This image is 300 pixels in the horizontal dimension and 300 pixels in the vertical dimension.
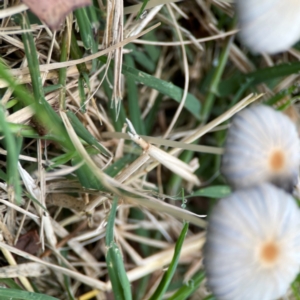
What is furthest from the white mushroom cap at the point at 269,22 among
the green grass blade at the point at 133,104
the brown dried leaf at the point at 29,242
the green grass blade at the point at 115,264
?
the brown dried leaf at the point at 29,242

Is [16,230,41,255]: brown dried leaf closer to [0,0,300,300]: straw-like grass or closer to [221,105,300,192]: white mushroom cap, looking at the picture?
[0,0,300,300]: straw-like grass

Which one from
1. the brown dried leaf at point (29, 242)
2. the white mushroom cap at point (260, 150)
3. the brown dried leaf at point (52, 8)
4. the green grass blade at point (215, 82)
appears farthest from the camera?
the green grass blade at point (215, 82)

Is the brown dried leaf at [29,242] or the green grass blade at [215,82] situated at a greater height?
the green grass blade at [215,82]

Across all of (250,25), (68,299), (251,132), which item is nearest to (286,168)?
(251,132)

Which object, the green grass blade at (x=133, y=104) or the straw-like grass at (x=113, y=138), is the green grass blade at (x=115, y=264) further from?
the green grass blade at (x=133, y=104)

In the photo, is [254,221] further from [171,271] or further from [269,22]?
[269,22]

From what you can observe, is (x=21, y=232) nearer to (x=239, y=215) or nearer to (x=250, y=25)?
(x=239, y=215)
